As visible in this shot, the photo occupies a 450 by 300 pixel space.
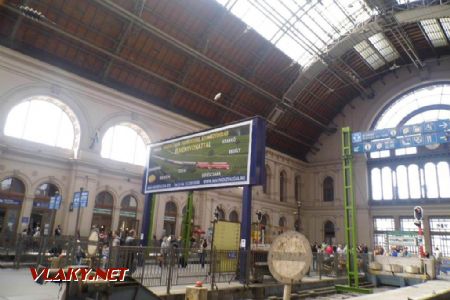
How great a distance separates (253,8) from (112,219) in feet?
57.9

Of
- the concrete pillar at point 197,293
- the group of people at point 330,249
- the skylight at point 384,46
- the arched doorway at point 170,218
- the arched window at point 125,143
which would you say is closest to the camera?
the concrete pillar at point 197,293

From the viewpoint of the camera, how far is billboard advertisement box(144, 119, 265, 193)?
1353 cm

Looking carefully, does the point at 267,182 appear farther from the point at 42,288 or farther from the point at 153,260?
the point at 42,288

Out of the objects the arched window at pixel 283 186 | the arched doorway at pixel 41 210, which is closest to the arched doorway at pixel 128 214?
the arched doorway at pixel 41 210

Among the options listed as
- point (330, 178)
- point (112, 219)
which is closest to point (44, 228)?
point (112, 219)

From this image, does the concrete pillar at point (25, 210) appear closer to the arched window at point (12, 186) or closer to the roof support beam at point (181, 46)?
the arched window at point (12, 186)

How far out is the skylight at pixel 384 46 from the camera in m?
31.7

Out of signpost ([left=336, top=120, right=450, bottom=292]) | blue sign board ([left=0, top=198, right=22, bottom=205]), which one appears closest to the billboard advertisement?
signpost ([left=336, top=120, right=450, bottom=292])

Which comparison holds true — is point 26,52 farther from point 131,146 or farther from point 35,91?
point 131,146

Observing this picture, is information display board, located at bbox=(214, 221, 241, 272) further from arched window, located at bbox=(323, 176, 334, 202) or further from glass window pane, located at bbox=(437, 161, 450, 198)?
arched window, located at bbox=(323, 176, 334, 202)

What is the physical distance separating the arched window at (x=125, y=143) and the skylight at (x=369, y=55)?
21.1 metres

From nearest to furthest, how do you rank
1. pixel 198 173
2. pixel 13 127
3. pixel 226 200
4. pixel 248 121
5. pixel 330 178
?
pixel 248 121 < pixel 198 173 < pixel 13 127 < pixel 226 200 < pixel 330 178

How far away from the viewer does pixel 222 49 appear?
2619cm

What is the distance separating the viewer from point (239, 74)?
28.6 m
